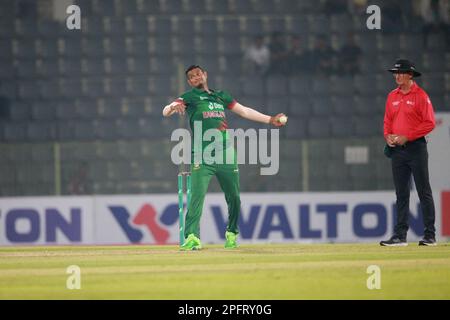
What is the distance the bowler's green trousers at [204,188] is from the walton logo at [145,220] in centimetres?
593

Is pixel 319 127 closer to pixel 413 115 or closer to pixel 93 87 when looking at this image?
pixel 93 87

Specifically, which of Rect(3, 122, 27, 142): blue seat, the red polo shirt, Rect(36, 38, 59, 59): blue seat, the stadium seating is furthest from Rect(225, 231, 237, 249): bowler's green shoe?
Rect(36, 38, 59, 59): blue seat

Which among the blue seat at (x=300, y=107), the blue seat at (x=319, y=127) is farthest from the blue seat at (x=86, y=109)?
the blue seat at (x=319, y=127)

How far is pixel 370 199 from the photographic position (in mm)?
17203

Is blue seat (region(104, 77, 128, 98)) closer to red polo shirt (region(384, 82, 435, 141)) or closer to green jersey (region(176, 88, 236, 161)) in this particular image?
green jersey (region(176, 88, 236, 161))

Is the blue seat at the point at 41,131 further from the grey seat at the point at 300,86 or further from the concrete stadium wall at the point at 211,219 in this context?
the grey seat at the point at 300,86

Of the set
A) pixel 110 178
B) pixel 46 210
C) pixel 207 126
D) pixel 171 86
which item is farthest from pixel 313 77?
pixel 207 126

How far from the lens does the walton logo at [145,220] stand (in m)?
17.0

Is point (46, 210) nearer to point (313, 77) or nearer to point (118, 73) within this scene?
point (118, 73)

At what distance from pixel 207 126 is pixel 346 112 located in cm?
826

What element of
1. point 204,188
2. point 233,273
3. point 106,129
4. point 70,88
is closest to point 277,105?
point 106,129

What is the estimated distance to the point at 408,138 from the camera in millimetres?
11188

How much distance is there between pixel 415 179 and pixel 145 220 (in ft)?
22.1

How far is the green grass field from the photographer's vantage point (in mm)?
7840
